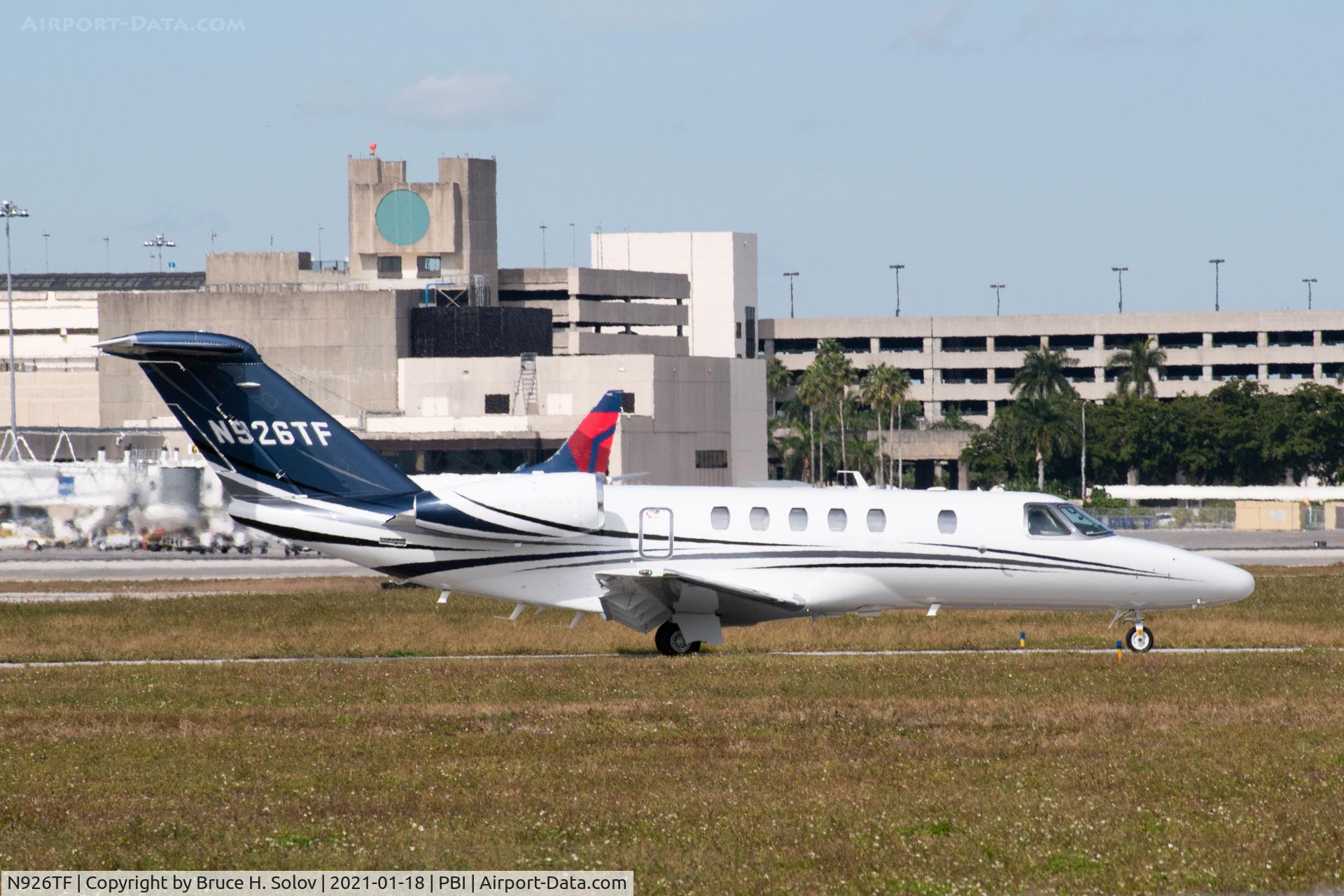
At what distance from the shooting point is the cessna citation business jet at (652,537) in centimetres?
2594

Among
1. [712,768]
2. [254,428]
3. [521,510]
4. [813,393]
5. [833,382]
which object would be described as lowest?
[712,768]

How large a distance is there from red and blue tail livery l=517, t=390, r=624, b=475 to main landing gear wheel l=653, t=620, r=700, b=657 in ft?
56.7

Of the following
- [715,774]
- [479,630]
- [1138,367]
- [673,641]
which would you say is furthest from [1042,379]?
[715,774]

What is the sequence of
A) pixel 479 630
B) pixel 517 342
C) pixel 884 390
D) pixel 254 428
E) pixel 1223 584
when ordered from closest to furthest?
pixel 254 428 < pixel 1223 584 < pixel 479 630 < pixel 517 342 < pixel 884 390

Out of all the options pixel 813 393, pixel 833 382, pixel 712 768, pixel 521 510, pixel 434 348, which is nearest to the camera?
pixel 712 768

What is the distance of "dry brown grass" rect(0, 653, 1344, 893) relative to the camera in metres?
12.1

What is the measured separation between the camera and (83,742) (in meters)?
17.8

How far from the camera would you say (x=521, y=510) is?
26250 millimetres

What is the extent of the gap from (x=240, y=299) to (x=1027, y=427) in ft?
203

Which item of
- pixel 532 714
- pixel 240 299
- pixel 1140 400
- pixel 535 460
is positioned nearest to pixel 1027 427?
pixel 1140 400

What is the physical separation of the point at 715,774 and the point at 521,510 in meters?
11.2

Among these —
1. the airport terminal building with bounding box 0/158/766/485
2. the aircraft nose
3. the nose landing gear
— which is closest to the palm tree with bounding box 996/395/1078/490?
the airport terminal building with bounding box 0/158/766/485

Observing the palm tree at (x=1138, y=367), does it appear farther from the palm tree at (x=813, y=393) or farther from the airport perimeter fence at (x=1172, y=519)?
the airport perimeter fence at (x=1172, y=519)

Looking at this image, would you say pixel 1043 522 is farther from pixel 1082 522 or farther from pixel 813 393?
pixel 813 393
